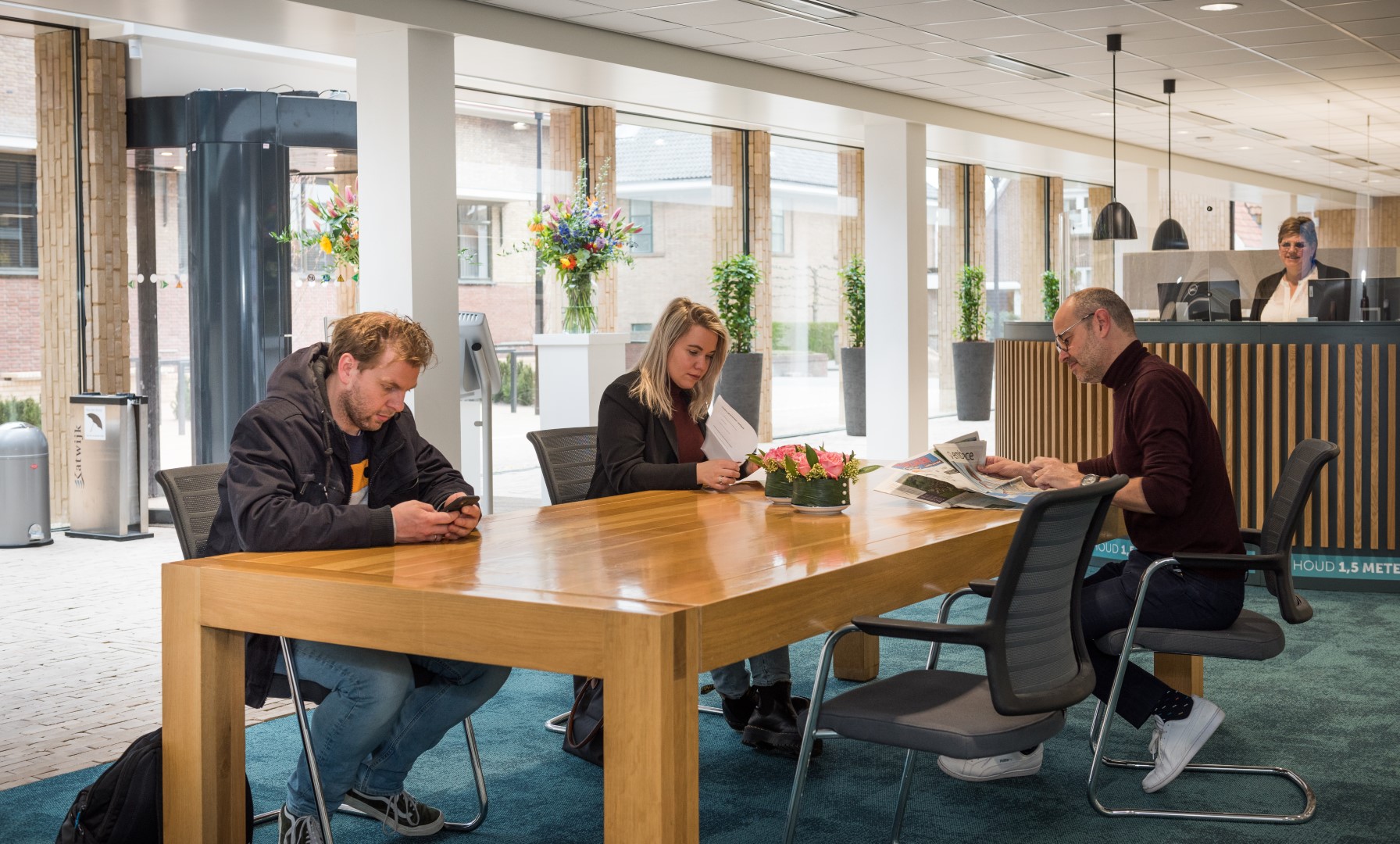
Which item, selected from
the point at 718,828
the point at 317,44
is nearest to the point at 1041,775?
the point at 718,828

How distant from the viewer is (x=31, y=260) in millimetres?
8820

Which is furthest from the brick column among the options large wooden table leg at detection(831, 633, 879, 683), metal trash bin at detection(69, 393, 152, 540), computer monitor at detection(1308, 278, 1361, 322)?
computer monitor at detection(1308, 278, 1361, 322)

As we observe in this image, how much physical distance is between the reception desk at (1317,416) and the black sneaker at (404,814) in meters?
4.65

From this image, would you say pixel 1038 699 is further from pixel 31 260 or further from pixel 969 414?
pixel 969 414

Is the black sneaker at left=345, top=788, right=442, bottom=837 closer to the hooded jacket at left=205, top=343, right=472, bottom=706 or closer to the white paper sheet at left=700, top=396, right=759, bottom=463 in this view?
the hooded jacket at left=205, top=343, right=472, bottom=706

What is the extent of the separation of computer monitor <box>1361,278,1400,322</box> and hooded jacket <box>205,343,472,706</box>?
566 cm

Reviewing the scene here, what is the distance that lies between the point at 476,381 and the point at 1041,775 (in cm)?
502

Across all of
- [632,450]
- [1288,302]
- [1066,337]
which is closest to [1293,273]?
[1288,302]

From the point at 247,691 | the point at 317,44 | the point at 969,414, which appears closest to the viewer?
the point at 247,691

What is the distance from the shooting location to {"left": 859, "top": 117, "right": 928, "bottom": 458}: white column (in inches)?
460

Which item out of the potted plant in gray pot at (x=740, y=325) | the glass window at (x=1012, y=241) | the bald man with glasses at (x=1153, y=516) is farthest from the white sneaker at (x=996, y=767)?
the glass window at (x=1012, y=241)

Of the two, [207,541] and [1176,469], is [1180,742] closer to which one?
[1176,469]

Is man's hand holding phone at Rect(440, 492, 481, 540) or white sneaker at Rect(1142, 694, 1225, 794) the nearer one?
man's hand holding phone at Rect(440, 492, 481, 540)

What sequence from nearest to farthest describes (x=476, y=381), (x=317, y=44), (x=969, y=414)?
(x=317, y=44), (x=476, y=381), (x=969, y=414)
